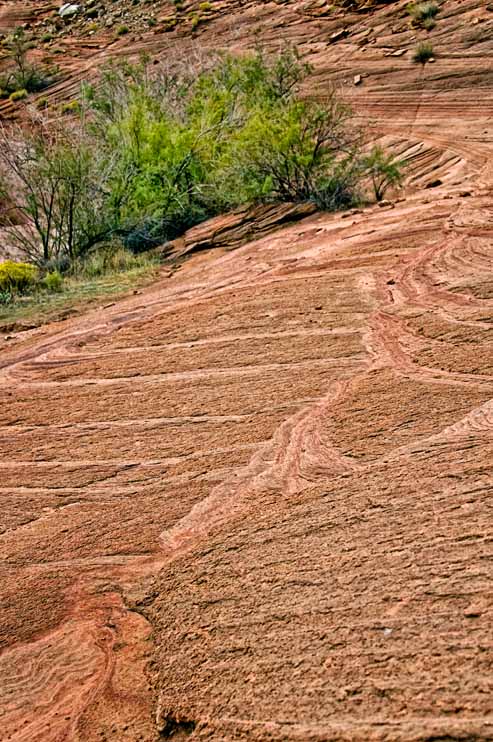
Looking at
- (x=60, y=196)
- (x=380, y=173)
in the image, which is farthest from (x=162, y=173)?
(x=380, y=173)

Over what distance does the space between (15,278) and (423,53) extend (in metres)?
11.4

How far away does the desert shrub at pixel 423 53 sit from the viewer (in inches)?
715

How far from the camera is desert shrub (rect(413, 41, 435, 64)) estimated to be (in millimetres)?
18172

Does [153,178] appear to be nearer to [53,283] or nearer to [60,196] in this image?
[60,196]

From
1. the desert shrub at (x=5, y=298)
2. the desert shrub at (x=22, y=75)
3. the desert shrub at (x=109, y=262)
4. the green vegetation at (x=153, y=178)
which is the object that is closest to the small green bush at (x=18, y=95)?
the desert shrub at (x=22, y=75)

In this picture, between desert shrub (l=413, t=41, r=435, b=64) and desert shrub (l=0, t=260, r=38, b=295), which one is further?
desert shrub (l=413, t=41, r=435, b=64)

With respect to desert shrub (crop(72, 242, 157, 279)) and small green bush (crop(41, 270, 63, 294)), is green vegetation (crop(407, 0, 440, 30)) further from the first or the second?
small green bush (crop(41, 270, 63, 294))

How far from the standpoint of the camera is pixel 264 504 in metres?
4.35

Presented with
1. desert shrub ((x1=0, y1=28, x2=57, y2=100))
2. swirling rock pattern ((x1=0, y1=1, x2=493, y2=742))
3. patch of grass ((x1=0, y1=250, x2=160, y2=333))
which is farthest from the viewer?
desert shrub ((x1=0, y1=28, x2=57, y2=100))

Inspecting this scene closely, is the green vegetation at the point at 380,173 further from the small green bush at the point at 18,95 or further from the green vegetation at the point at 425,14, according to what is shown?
the small green bush at the point at 18,95

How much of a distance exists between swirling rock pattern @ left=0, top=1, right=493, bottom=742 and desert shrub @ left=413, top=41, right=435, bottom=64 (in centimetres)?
1087

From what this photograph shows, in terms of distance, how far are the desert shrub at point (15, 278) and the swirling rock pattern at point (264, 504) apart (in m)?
2.79

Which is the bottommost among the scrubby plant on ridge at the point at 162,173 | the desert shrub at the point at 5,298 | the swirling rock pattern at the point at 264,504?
the swirling rock pattern at the point at 264,504

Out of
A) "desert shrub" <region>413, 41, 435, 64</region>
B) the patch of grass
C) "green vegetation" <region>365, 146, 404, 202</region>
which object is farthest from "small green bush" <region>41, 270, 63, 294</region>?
"desert shrub" <region>413, 41, 435, 64</region>
